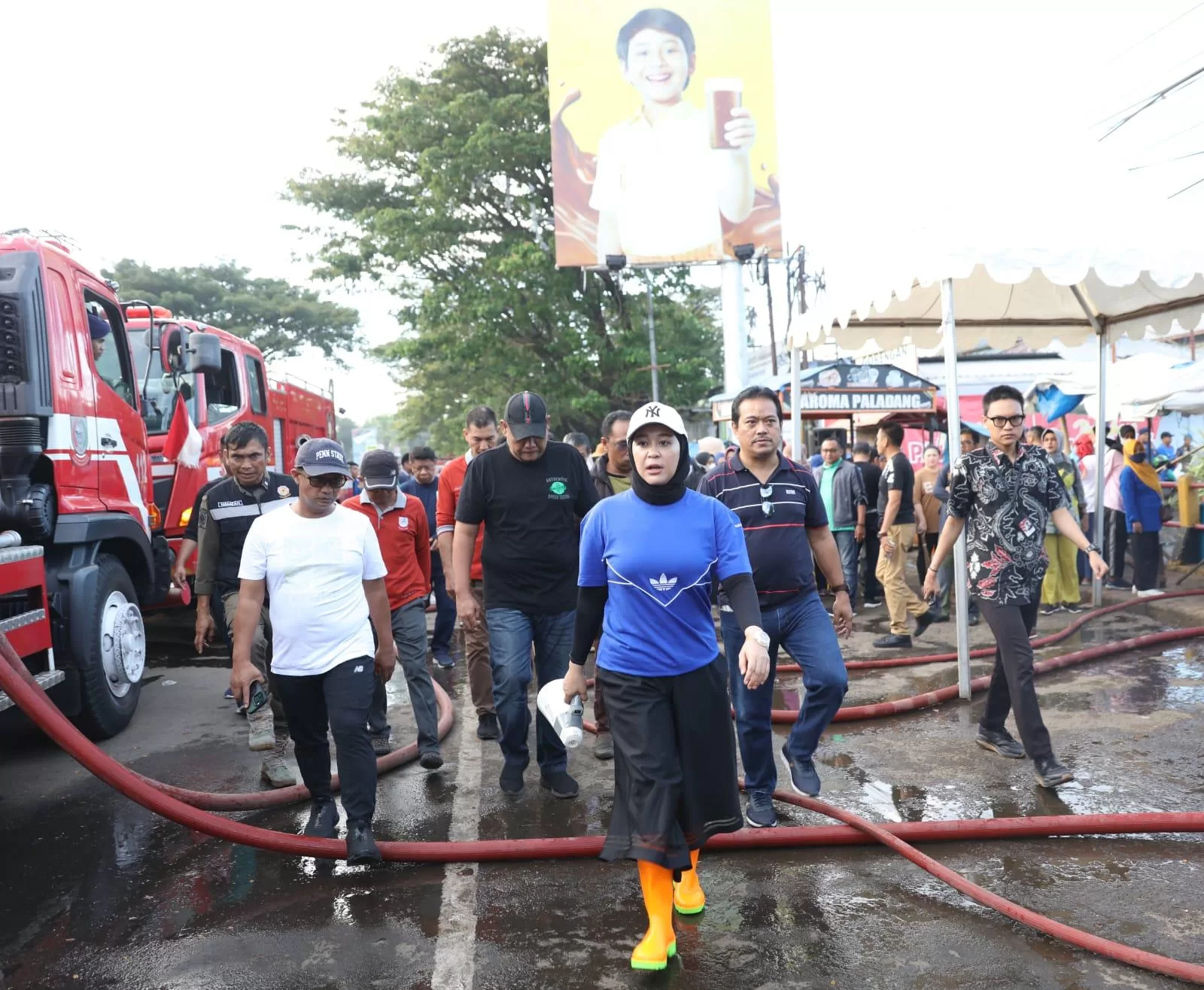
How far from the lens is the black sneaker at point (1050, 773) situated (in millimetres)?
4637

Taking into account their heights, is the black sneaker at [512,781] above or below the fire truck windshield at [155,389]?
below

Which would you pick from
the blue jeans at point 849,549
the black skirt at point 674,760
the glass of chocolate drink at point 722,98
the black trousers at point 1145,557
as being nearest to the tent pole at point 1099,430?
the black trousers at point 1145,557

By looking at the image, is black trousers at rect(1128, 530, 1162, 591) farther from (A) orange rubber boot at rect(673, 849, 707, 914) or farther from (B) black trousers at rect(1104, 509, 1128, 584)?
(A) orange rubber boot at rect(673, 849, 707, 914)

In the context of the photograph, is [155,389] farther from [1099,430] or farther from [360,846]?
[1099,430]

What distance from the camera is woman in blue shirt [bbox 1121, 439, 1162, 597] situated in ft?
33.7

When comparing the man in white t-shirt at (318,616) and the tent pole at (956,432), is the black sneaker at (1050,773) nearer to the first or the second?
the tent pole at (956,432)

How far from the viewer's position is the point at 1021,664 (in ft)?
15.6

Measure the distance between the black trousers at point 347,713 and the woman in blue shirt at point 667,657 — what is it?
4.09 feet

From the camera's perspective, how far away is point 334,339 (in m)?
40.3

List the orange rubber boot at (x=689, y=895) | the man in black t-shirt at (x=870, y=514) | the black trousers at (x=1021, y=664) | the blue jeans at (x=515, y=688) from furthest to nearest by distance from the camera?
1. the man in black t-shirt at (x=870, y=514)
2. the blue jeans at (x=515, y=688)
3. the black trousers at (x=1021, y=664)
4. the orange rubber boot at (x=689, y=895)

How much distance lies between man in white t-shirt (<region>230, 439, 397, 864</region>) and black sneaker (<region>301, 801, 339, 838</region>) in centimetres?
26

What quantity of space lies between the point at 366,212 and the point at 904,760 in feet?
74.7

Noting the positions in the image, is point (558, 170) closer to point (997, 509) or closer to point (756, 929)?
point (997, 509)

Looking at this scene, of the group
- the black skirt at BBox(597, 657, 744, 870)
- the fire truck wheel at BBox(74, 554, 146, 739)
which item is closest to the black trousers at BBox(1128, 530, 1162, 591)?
the black skirt at BBox(597, 657, 744, 870)
